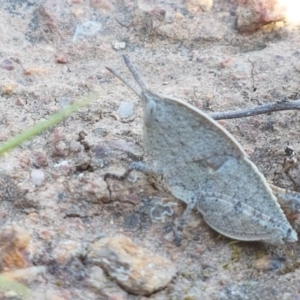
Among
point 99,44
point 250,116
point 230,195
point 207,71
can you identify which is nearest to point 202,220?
point 230,195

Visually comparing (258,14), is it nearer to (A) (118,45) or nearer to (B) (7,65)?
(A) (118,45)

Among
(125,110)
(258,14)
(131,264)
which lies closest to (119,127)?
(125,110)

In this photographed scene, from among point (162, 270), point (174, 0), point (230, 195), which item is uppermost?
point (174, 0)

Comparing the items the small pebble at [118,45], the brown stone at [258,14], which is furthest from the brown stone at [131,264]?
the brown stone at [258,14]

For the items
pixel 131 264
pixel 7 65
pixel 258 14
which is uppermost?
pixel 258 14

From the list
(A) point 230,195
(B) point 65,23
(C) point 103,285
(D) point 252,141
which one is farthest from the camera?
(B) point 65,23

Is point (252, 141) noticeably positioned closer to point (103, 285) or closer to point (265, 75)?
point (265, 75)

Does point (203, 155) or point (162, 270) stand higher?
point (203, 155)
